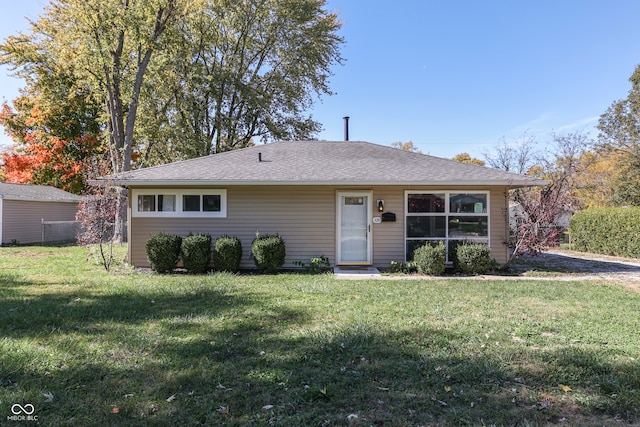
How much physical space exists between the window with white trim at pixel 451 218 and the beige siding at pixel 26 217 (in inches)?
685

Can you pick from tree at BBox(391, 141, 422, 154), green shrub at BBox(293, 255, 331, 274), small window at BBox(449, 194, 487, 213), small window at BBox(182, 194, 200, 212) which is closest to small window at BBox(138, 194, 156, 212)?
small window at BBox(182, 194, 200, 212)

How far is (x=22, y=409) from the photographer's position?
2.47 meters

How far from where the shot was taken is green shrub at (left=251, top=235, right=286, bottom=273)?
26.5ft

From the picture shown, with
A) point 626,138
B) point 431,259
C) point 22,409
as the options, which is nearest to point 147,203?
point 22,409

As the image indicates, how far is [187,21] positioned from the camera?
18078 millimetres

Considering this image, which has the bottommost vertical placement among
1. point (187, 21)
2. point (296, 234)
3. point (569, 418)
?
point (569, 418)

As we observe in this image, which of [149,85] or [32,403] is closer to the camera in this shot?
[32,403]

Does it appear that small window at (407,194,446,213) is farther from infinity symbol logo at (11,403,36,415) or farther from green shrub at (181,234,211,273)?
infinity symbol logo at (11,403,36,415)

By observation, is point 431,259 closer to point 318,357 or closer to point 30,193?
point 318,357

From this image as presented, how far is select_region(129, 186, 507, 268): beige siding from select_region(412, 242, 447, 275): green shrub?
81 cm

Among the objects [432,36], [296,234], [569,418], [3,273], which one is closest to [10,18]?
[3,273]

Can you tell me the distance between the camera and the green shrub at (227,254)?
814 centimetres

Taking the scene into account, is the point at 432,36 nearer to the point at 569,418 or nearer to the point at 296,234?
the point at 296,234

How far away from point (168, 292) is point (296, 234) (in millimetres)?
3751
